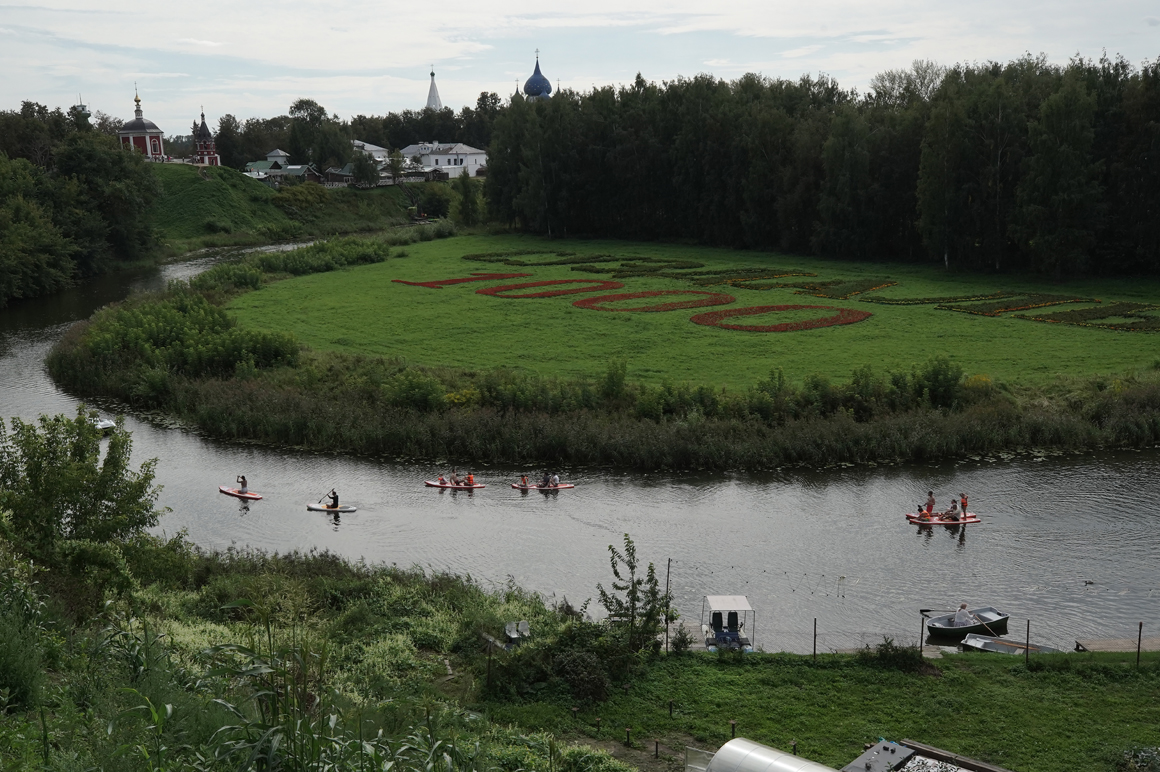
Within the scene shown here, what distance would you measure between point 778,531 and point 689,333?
75.5 feet

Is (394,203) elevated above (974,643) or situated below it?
above

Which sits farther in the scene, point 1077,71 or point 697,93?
point 697,93

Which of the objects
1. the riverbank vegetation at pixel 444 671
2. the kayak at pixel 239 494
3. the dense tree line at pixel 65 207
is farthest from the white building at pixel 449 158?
the riverbank vegetation at pixel 444 671

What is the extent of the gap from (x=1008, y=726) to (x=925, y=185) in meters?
56.1

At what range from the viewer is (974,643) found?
21172 millimetres

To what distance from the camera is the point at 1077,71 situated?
214 feet

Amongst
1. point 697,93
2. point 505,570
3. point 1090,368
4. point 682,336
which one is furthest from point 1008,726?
point 697,93

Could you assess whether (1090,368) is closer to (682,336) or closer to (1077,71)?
(682,336)

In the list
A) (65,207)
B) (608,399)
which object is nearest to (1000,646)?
(608,399)

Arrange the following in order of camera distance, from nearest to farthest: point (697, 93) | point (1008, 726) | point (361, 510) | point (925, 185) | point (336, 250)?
1. point (1008, 726)
2. point (361, 510)
3. point (925, 185)
4. point (336, 250)
5. point (697, 93)

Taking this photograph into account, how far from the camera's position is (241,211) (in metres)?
108

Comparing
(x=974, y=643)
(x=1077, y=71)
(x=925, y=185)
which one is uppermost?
(x=1077, y=71)

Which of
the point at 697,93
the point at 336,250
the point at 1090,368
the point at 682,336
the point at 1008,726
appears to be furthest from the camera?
the point at 697,93

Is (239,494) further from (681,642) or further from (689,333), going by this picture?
(689,333)
